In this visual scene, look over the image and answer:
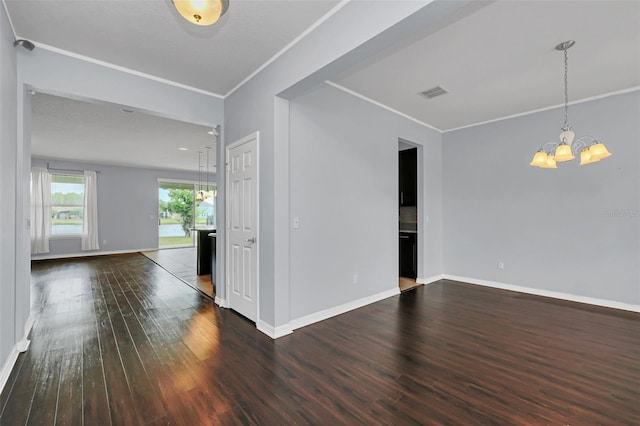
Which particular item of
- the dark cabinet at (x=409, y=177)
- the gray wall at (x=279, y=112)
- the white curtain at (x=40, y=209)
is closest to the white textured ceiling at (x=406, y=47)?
the gray wall at (x=279, y=112)

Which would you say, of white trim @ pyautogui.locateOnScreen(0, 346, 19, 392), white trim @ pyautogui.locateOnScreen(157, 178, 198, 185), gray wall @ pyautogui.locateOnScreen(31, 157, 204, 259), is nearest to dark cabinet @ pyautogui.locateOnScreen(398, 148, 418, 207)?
white trim @ pyautogui.locateOnScreen(0, 346, 19, 392)

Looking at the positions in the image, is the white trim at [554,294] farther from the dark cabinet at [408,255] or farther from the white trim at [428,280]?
the dark cabinet at [408,255]

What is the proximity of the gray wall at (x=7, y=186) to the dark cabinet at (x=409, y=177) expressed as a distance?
17.1ft

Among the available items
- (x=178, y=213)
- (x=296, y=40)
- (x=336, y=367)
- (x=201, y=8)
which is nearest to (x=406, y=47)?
(x=296, y=40)

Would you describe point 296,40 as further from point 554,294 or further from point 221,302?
point 554,294

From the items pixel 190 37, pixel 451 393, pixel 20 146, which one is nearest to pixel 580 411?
pixel 451 393

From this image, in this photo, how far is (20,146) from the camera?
257cm

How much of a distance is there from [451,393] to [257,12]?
3234 millimetres

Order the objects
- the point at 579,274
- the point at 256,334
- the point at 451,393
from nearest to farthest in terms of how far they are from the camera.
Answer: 1. the point at 451,393
2. the point at 256,334
3. the point at 579,274

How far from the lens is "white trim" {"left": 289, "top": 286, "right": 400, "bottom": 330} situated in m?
3.13

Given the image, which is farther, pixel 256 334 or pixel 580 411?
pixel 256 334

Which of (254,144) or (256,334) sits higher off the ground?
(254,144)

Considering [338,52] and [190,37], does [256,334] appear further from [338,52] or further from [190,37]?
[190,37]

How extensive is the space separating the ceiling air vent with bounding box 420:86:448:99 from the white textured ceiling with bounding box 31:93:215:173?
12.6 ft
